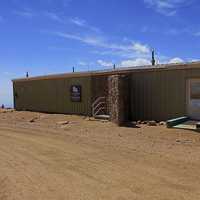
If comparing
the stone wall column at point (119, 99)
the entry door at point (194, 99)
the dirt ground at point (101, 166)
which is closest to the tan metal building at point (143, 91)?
the entry door at point (194, 99)

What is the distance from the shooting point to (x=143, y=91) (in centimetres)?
1866

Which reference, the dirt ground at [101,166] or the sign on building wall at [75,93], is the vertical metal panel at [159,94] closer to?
the dirt ground at [101,166]

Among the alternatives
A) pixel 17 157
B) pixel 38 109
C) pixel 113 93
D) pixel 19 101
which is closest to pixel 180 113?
pixel 113 93

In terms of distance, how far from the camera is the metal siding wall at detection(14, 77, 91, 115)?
23094 mm

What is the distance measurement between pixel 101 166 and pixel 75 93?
51.1 feet

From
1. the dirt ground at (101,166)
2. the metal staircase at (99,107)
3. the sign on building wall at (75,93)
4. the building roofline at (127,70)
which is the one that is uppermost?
the building roofline at (127,70)

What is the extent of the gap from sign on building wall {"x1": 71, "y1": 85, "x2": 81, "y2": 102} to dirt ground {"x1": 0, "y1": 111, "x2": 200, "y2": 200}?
9135 millimetres

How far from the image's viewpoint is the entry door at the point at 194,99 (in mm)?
16234

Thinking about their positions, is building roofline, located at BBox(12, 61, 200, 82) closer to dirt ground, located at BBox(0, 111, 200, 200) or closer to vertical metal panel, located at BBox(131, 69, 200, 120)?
vertical metal panel, located at BBox(131, 69, 200, 120)

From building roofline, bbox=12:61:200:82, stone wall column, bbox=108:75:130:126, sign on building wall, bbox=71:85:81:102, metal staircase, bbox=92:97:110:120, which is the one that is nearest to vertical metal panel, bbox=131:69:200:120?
building roofline, bbox=12:61:200:82

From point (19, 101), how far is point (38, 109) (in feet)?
13.0

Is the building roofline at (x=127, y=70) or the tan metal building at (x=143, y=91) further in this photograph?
the tan metal building at (x=143, y=91)

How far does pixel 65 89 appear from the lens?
25.0 meters

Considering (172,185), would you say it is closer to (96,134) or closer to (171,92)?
(96,134)
